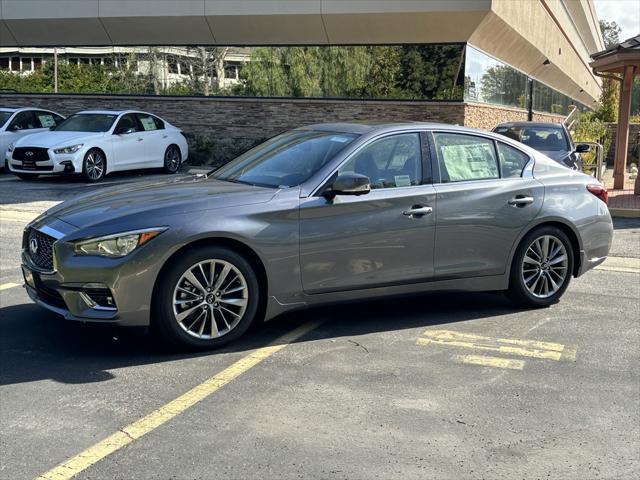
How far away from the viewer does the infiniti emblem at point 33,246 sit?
5.43 meters

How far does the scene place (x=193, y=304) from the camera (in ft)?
17.2

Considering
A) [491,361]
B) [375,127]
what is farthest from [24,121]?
[491,361]

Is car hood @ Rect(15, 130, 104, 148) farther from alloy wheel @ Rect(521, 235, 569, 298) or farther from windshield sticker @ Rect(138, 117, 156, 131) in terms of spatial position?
alloy wheel @ Rect(521, 235, 569, 298)

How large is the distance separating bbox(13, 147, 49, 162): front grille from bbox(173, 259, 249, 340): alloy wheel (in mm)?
12130

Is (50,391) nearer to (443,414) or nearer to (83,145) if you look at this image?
(443,414)

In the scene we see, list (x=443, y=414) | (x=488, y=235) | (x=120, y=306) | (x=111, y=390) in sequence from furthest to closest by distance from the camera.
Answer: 1. (x=488, y=235)
2. (x=120, y=306)
3. (x=111, y=390)
4. (x=443, y=414)

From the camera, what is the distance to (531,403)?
456cm

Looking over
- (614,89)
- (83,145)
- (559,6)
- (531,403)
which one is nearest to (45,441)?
(531,403)

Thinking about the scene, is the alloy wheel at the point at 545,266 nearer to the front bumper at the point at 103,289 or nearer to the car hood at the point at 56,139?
the front bumper at the point at 103,289

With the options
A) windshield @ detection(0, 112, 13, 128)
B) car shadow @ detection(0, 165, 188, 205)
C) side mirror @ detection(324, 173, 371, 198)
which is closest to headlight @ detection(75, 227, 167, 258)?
side mirror @ detection(324, 173, 371, 198)

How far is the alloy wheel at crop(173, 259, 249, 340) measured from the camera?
17.1ft

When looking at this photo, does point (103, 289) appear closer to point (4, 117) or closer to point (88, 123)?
point (88, 123)

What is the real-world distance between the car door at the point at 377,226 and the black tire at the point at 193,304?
43cm

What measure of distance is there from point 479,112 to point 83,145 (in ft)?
36.1
